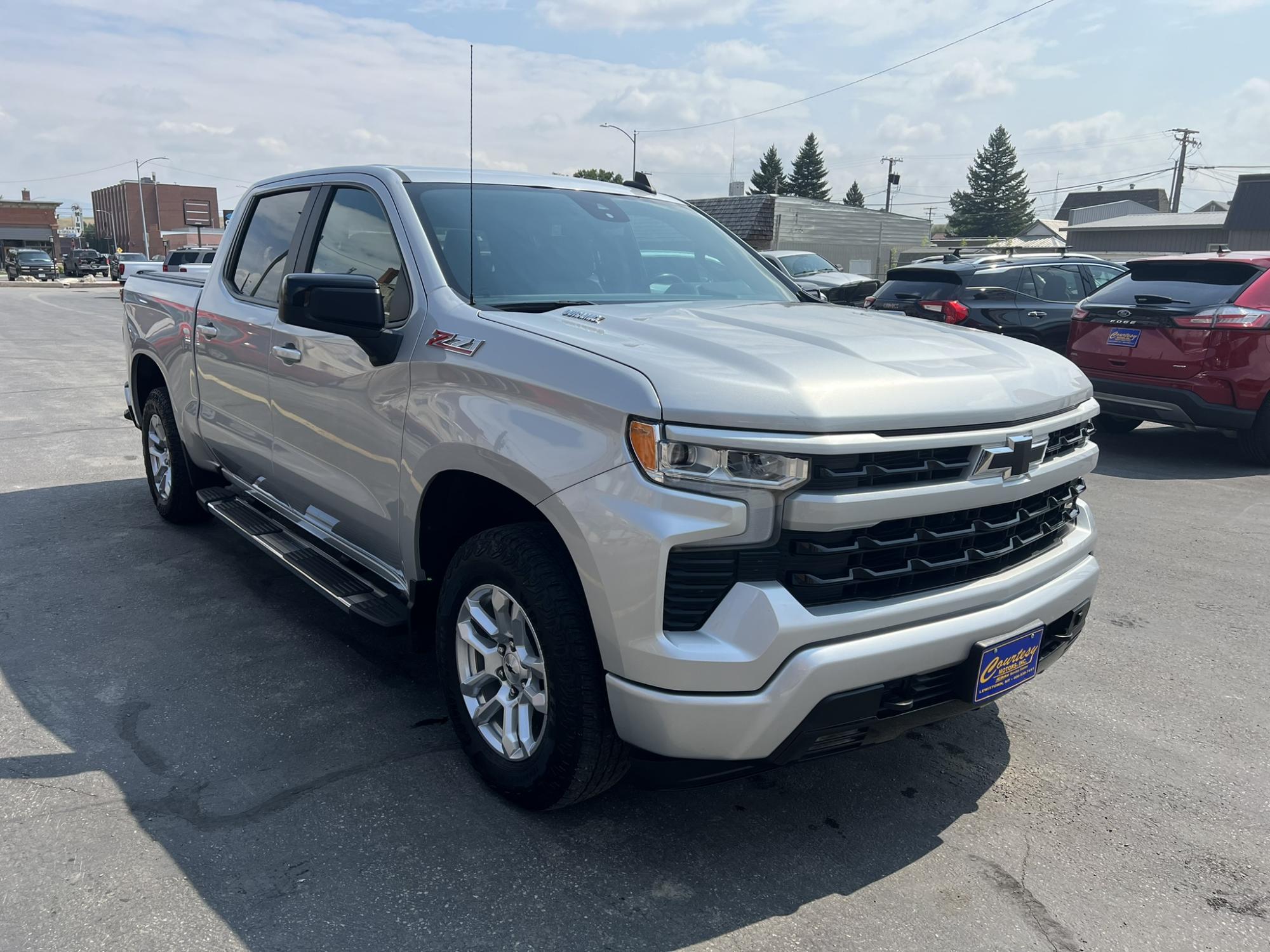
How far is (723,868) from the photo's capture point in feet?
8.81

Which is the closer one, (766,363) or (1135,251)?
(766,363)

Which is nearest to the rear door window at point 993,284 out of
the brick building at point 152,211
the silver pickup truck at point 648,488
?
the silver pickup truck at point 648,488

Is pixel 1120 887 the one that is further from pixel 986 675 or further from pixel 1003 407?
pixel 1003 407

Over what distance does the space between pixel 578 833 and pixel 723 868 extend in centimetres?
44

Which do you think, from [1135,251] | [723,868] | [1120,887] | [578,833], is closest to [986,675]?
[1120,887]

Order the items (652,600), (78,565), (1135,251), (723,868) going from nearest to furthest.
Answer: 1. (652,600)
2. (723,868)
3. (78,565)
4. (1135,251)

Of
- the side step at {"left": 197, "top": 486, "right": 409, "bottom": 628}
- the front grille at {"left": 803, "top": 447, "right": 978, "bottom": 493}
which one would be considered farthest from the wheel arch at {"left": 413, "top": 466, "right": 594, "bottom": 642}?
the front grille at {"left": 803, "top": 447, "right": 978, "bottom": 493}

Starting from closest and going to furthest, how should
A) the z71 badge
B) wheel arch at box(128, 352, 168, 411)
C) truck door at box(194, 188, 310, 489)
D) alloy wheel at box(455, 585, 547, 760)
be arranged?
1. alloy wheel at box(455, 585, 547, 760)
2. the z71 badge
3. truck door at box(194, 188, 310, 489)
4. wheel arch at box(128, 352, 168, 411)

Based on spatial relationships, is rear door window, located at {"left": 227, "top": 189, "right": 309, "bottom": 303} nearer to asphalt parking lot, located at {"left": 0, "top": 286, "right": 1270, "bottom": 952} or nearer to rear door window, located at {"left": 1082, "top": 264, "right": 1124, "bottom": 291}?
asphalt parking lot, located at {"left": 0, "top": 286, "right": 1270, "bottom": 952}

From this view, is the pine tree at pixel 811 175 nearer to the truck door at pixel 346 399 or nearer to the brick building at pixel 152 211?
the brick building at pixel 152 211

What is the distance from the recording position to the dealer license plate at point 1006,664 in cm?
259

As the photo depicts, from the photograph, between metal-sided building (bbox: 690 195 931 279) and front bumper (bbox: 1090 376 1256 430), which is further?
metal-sided building (bbox: 690 195 931 279)

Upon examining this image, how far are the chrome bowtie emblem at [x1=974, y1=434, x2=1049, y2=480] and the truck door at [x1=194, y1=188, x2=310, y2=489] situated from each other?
2.93 metres

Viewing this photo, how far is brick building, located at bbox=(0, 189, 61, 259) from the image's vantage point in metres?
85.3
